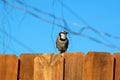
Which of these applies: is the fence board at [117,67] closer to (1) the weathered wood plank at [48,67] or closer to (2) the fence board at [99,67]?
(2) the fence board at [99,67]

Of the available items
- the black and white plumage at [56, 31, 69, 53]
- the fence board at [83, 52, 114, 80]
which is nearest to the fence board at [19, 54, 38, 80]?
the fence board at [83, 52, 114, 80]

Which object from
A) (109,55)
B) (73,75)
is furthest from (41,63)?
(109,55)

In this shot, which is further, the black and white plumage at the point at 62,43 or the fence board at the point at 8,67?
the black and white plumage at the point at 62,43

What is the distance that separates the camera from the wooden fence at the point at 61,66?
248cm

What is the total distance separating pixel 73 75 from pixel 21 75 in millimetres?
314

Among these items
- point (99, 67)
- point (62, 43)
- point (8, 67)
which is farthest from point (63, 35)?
point (99, 67)

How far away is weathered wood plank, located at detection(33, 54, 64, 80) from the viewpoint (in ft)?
8.34

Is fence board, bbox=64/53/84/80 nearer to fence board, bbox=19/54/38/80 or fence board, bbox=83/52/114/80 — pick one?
fence board, bbox=83/52/114/80

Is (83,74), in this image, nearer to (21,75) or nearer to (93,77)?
(93,77)

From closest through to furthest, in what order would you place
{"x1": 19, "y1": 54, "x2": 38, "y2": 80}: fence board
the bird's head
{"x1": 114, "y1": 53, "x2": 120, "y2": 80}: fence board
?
{"x1": 114, "y1": 53, "x2": 120, "y2": 80}: fence board → {"x1": 19, "y1": 54, "x2": 38, "y2": 80}: fence board → the bird's head

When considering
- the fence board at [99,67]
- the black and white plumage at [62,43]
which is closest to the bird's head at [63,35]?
the black and white plumage at [62,43]

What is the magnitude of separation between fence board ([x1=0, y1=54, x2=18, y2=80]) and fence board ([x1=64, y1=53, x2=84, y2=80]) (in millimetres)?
307

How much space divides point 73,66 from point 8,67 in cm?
40

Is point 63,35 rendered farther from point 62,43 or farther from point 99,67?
point 99,67
